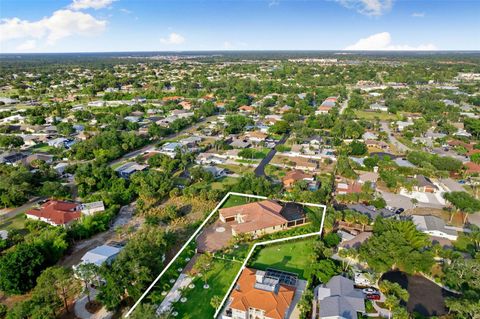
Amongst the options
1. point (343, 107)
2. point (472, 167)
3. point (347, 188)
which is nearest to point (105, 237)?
point (347, 188)

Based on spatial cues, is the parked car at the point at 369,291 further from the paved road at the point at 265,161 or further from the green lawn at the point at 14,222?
the green lawn at the point at 14,222

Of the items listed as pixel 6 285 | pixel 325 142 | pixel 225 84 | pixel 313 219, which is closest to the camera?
pixel 6 285

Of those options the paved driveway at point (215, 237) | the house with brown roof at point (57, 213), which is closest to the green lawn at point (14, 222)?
the house with brown roof at point (57, 213)

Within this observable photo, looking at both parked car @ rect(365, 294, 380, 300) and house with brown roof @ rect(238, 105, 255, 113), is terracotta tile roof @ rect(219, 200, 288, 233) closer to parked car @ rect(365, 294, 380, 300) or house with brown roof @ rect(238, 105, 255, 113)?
parked car @ rect(365, 294, 380, 300)

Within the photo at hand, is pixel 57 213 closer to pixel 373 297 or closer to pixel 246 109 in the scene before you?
pixel 373 297

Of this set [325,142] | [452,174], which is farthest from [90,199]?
[452,174]

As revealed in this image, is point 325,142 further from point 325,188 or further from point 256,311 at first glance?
point 256,311

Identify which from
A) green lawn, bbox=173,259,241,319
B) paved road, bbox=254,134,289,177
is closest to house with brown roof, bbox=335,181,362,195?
paved road, bbox=254,134,289,177

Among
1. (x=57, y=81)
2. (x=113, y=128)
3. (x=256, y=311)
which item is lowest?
(x=256, y=311)
